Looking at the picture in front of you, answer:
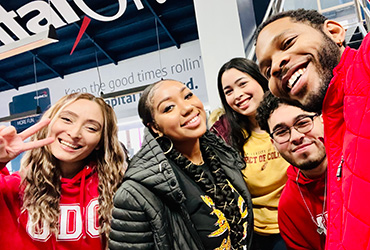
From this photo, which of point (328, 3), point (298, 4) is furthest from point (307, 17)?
point (328, 3)

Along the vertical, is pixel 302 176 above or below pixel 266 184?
above

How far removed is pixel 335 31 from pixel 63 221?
1.41 m

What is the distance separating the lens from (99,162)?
166 cm

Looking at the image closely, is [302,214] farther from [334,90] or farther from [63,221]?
[63,221]

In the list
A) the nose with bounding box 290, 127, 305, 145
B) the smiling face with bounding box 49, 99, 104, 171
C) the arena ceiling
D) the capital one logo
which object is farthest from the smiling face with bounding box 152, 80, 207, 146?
the arena ceiling

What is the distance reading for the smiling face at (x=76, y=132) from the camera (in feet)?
5.03

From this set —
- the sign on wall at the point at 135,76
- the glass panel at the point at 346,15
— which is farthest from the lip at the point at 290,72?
the sign on wall at the point at 135,76

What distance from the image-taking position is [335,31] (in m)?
0.93

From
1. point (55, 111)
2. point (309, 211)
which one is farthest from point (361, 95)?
point (55, 111)

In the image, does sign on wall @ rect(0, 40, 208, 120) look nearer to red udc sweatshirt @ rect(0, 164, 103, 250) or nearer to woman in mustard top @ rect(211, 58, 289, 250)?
woman in mustard top @ rect(211, 58, 289, 250)

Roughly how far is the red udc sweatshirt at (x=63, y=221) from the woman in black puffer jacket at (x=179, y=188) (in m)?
0.23

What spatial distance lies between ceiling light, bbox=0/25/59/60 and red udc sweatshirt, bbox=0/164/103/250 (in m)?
2.12

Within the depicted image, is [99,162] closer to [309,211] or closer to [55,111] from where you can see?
[55,111]

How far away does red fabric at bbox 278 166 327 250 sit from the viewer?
56.0 inches
